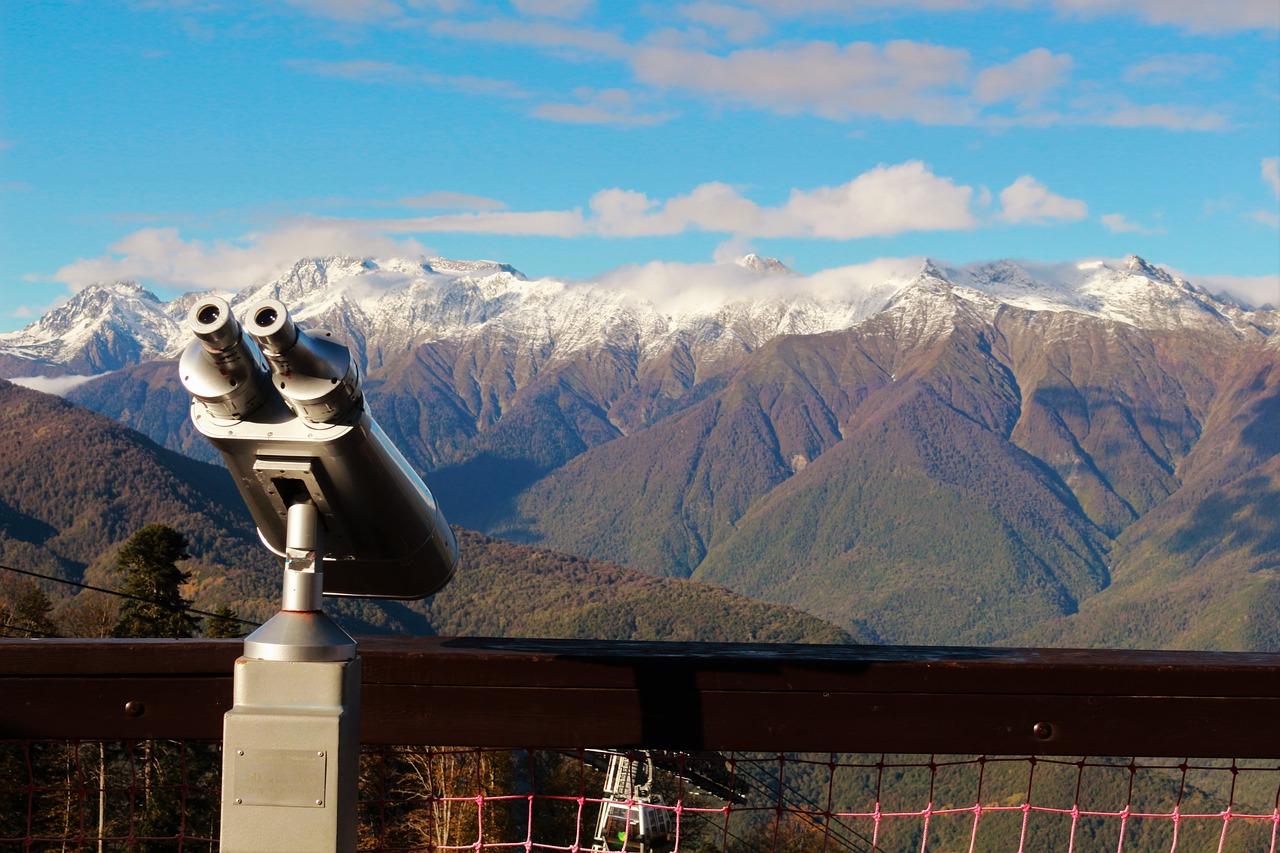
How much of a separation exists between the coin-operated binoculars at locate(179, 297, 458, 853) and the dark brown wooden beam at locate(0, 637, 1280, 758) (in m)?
0.81

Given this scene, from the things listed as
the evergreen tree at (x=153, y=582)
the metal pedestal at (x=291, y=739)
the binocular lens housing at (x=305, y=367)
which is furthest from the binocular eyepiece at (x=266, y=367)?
the evergreen tree at (x=153, y=582)

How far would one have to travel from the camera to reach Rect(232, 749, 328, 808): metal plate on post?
6.73ft

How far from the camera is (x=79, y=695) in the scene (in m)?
2.92

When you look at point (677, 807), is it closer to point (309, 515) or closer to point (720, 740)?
point (720, 740)

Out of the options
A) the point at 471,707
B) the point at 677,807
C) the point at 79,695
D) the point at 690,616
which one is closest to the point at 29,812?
the point at 79,695

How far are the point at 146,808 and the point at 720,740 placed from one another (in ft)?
11.0

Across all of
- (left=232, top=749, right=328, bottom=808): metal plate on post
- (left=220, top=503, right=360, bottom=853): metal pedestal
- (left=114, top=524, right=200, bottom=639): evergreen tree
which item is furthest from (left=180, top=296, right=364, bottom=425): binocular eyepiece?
(left=114, top=524, right=200, bottom=639): evergreen tree

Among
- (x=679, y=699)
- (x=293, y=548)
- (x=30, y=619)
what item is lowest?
(x=30, y=619)

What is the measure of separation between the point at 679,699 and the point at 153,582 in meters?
24.2

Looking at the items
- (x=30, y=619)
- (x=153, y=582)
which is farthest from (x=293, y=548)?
(x=153, y=582)

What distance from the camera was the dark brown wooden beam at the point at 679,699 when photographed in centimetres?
290

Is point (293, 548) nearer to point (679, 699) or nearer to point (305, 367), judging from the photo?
point (305, 367)

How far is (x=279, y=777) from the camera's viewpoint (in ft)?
6.77

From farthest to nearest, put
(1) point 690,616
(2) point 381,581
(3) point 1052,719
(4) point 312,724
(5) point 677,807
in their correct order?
1. (1) point 690,616
2. (3) point 1052,719
3. (5) point 677,807
4. (2) point 381,581
5. (4) point 312,724
